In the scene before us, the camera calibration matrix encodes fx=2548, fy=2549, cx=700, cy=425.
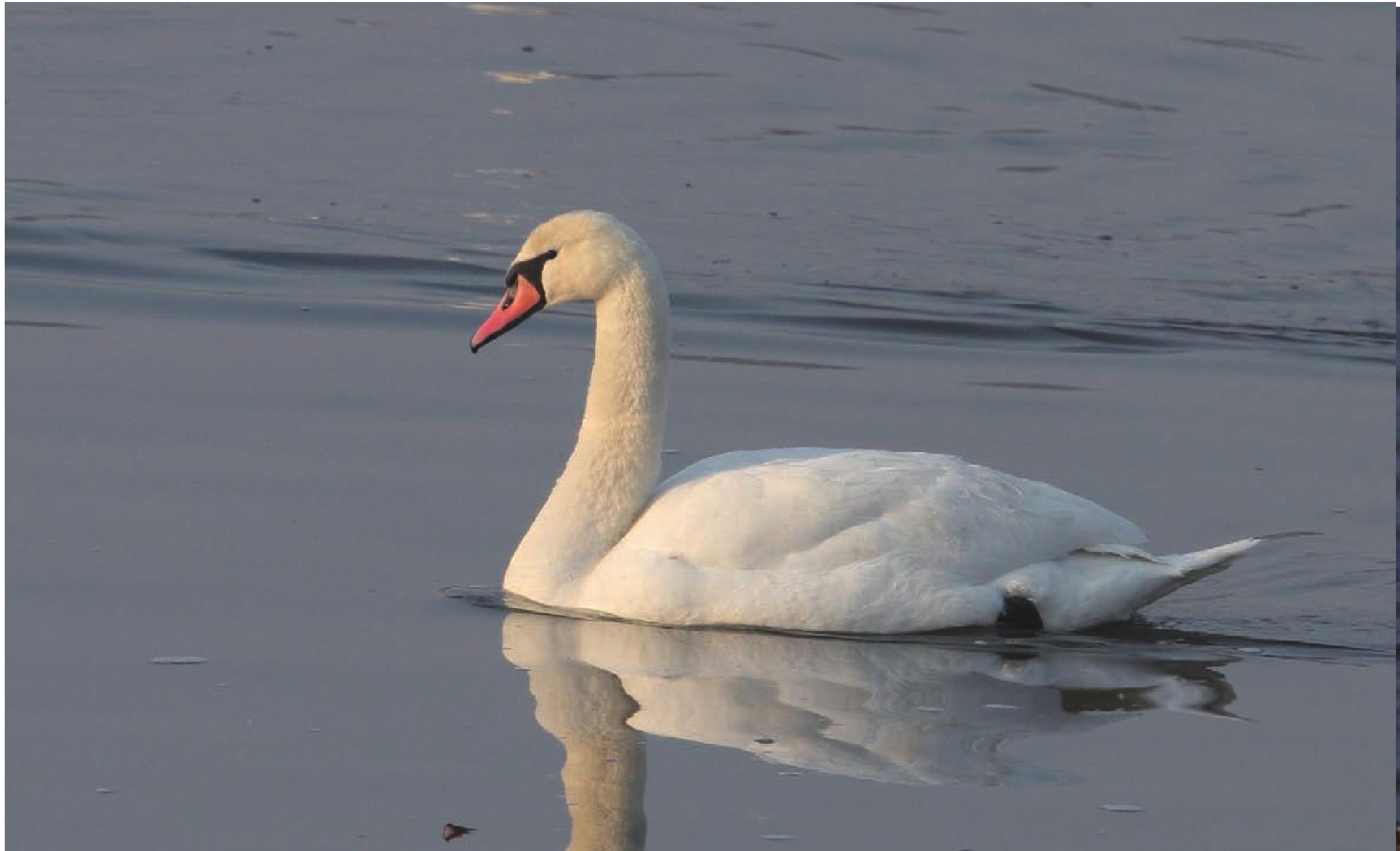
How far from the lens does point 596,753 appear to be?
6.88 m

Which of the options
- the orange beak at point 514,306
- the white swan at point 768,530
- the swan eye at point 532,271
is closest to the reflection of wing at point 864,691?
the white swan at point 768,530

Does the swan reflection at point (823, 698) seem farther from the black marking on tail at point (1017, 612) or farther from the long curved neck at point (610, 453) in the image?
the long curved neck at point (610, 453)

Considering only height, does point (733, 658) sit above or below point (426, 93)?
below

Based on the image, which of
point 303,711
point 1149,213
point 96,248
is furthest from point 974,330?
point 303,711

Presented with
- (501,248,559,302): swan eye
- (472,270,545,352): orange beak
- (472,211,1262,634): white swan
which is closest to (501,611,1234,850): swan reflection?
(472,211,1262,634): white swan

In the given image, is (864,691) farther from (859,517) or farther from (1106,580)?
(1106,580)

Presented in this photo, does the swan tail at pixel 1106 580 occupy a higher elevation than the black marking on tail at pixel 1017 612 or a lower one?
higher

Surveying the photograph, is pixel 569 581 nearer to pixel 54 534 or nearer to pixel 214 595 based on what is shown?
pixel 214 595

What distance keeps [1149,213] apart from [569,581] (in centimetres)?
869

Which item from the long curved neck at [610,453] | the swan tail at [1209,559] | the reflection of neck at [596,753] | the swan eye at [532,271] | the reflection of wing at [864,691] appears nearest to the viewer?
the reflection of neck at [596,753]

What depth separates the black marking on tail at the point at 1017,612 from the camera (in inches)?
327

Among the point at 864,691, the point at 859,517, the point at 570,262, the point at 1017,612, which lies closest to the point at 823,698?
the point at 864,691

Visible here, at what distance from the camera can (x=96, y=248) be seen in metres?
13.8

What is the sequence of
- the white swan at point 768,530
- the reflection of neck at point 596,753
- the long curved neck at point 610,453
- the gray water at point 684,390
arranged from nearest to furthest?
the reflection of neck at point 596,753 → the gray water at point 684,390 → the white swan at point 768,530 → the long curved neck at point 610,453
